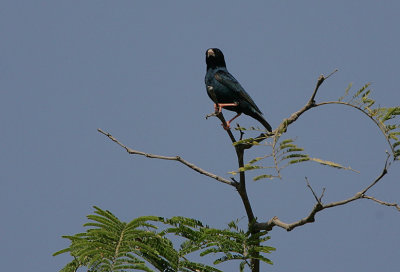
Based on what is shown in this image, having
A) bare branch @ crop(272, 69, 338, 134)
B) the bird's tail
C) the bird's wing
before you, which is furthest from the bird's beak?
bare branch @ crop(272, 69, 338, 134)

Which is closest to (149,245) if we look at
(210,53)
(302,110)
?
(302,110)

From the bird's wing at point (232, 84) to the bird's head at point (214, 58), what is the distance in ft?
1.65

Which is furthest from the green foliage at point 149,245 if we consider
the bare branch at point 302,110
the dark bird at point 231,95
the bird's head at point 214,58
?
the bird's head at point 214,58

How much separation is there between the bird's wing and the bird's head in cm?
50

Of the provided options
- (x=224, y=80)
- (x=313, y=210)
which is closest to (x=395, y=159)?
(x=313, y=210)

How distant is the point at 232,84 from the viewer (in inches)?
384

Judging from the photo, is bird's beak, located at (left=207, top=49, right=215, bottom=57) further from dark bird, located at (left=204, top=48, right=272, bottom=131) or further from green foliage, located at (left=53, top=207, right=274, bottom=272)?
green foliage, located at (left=53, top=207, right=274, bottom=272)

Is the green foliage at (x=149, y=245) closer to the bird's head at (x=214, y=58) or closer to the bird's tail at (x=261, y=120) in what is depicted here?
the bird's tail at (x=261, y=120)

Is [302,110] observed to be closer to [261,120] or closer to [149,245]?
[149,245]

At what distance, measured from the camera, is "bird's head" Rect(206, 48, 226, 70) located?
10763 millimetres

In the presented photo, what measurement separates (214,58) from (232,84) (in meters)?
1.21

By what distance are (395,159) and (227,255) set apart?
1533 mm

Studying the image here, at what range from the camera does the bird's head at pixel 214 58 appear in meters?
10.8

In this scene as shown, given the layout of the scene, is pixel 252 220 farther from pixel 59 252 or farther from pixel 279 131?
pixel 59 252
